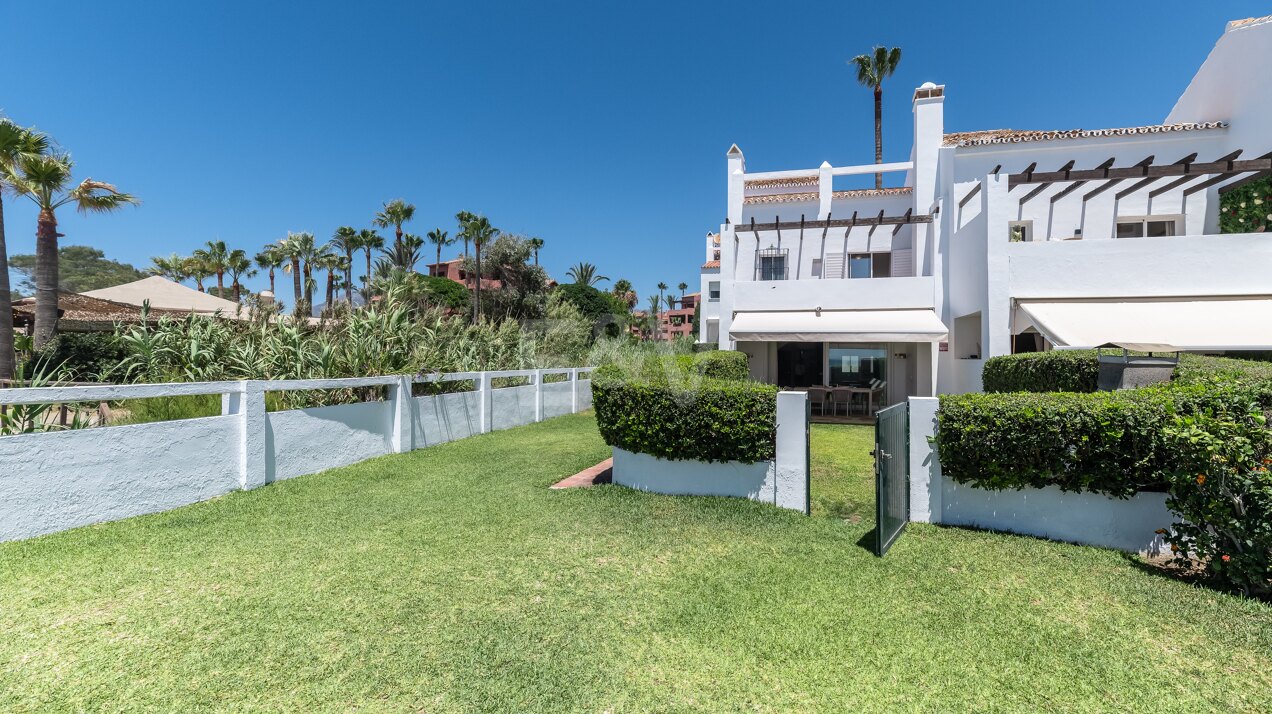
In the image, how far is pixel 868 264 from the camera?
21906 mm

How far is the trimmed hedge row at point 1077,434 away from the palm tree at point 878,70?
116 feet

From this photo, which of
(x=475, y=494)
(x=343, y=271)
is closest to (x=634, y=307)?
(x=343, y=271)

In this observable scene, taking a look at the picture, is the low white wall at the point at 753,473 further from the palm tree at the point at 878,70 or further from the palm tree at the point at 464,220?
the palm tree at the point at 464,220

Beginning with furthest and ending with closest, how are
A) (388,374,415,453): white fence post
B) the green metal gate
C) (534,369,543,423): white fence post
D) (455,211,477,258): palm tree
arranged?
1. (455,211,477,258): palm tree
2. (534,369,543,423): white fence post
3. (388,374,415,453): white fence post
4. the green metal gate

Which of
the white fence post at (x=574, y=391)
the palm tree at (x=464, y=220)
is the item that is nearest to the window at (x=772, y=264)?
the white fence post at (x=574, y=391)

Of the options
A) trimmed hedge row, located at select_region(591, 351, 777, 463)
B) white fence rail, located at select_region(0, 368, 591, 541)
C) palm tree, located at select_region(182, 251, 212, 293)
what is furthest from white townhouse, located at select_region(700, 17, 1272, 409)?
Result: palm tree, located at select_region(182, 251, 212, 293)

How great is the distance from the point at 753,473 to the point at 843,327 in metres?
10.6

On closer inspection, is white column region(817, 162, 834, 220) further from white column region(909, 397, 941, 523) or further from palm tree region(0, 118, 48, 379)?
palm tree region(0, 118, 48, 379)

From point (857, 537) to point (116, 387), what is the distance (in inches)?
378

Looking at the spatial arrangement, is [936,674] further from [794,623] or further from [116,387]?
[116,387]

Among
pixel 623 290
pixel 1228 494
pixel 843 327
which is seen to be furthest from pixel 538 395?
pixel 623 290

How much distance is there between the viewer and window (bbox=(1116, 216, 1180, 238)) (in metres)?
17.5

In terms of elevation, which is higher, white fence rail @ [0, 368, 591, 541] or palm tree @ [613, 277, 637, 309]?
palm tree @ [613, 277, 637, 309]

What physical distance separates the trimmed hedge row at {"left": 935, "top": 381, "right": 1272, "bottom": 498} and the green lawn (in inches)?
31.2
